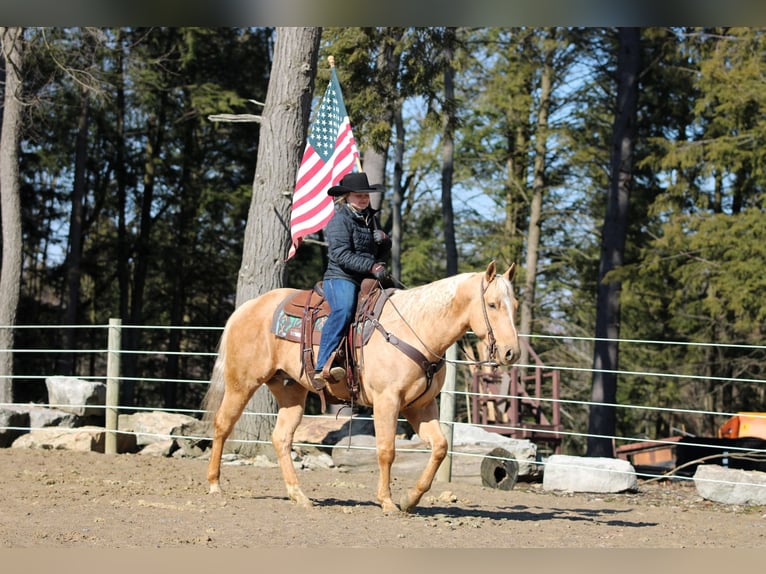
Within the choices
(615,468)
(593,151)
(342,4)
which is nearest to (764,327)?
(593,151)

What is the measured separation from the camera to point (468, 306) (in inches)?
277

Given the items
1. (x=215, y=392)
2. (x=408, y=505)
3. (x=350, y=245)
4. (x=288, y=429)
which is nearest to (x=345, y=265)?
(x=350, y=245)

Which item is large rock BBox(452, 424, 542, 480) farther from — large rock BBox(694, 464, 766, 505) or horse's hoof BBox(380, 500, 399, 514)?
horse's hoof BBox(380, 500, 399, 514)

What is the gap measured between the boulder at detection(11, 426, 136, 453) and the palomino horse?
163 inches

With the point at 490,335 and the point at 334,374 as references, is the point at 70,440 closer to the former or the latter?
the point at 334,374

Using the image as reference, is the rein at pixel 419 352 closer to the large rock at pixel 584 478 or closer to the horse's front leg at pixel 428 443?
the horse's front leg at pixel 428 443

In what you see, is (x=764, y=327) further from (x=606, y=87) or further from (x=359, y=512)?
(x=359, y=512)

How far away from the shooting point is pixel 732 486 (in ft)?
32.1

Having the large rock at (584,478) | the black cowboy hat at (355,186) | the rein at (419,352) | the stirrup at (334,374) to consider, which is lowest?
the large rock at (584,478)

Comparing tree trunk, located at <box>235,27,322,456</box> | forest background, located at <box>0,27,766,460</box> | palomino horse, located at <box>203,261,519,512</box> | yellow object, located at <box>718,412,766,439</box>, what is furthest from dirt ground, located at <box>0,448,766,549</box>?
forest background, located at <box>0,27,766,460</box>

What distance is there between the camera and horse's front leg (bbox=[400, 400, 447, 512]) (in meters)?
6.98

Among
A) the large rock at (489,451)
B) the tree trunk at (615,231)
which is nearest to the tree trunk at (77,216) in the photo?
the tree trunk at (615,231)

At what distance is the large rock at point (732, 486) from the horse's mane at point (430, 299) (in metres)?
3.93

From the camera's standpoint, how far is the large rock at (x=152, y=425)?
38.6ft
